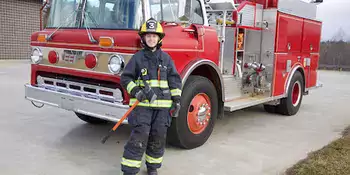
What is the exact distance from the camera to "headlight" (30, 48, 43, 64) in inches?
185

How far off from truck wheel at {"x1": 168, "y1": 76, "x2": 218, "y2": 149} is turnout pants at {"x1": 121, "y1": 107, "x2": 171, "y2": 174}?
2.48ft

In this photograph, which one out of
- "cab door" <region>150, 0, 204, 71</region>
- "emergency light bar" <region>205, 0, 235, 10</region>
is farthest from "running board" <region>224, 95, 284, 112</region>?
"emergency light bar" <region>205, 0, 235, 10</region>

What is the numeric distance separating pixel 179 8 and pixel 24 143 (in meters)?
2.73

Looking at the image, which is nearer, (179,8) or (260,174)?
(260,174)

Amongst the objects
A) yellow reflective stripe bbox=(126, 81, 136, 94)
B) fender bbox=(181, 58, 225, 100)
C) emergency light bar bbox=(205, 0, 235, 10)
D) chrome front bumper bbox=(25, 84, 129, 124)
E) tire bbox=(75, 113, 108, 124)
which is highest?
emergency light bar bbox=(205, 0, 235, 10)

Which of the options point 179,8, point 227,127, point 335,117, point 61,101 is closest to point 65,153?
point 61,101

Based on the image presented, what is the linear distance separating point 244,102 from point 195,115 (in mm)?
1417

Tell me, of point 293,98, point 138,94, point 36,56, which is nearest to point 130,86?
point 138,94

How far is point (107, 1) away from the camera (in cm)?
427

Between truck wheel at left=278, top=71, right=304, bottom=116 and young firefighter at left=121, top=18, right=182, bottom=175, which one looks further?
truck wheel at left=278, top=71, right=304, bottom=116

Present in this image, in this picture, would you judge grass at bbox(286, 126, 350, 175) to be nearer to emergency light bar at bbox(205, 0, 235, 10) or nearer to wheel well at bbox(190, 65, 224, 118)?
wheel well at bbox(190, 65, 224, 118)

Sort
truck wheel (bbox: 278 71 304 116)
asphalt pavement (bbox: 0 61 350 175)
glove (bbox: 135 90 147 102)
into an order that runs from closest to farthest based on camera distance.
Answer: glove (bbox: 135 90 147 102) → asphalt pavement (bbox: 0 61 350 175) → truck wheel (bbox: 278 71 304 116)

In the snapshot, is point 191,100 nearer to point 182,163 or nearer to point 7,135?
point 182,163

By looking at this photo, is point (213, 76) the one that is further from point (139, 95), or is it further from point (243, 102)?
point (139, 95)
